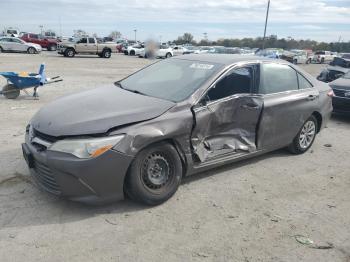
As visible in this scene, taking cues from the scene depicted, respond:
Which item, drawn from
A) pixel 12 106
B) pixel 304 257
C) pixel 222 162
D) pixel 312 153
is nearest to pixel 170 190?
pixel 222 162

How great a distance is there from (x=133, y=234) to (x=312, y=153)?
4047 mm

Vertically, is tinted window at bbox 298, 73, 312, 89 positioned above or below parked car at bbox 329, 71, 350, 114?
above

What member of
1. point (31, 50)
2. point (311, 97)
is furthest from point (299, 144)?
point (31, 50)

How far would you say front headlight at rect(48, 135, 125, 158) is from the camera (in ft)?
11.7

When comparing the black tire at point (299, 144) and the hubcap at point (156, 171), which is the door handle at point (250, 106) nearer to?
the black tire at point (299, 144)

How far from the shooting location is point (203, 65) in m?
5.02

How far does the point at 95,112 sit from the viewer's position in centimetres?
398

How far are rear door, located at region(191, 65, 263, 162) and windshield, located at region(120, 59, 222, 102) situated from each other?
0.72 ft

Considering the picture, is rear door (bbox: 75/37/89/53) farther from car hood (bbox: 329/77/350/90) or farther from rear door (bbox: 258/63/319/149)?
rear door (bbox: 258/63/319/149)

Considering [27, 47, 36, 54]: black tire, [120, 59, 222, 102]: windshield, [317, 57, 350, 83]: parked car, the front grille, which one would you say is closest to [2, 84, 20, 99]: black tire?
[120, 59, 222, 102]: windshield

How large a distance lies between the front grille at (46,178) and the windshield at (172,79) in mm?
1589

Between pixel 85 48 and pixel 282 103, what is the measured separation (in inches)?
1162

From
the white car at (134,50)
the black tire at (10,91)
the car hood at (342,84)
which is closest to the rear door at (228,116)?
the car hood at (342,84)

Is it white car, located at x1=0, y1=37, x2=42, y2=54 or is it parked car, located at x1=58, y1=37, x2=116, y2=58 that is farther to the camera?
white car, located at x1=0, y1=37, x2=42, y2=54
